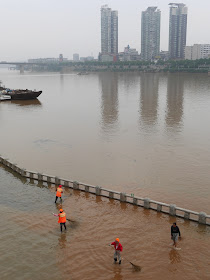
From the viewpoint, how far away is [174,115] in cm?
5925

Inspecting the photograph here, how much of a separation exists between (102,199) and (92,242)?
208 inches

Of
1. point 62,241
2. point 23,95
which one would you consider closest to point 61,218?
point 62,241

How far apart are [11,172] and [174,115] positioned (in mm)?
40031

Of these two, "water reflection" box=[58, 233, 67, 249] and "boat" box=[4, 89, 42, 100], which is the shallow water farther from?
"boat" box=[4, 89, 42, 100]

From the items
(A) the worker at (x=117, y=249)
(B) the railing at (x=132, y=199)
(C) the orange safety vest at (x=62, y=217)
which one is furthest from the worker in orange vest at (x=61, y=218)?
(B) the railing at (x=132, y=199)

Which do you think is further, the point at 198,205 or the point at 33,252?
the point at 198,205

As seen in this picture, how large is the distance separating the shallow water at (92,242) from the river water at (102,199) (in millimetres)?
48

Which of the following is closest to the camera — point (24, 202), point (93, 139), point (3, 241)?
point (3, 241)

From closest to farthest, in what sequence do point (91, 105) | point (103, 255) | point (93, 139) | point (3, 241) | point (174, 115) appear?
point (103, 255) → point (3, 241) → point (93, 139) → point (174, 115) → point (91, 105)

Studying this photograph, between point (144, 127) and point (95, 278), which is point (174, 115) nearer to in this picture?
point (144, 127)

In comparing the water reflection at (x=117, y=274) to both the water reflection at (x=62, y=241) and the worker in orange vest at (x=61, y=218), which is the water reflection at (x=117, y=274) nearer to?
the water reflection at (x=62, y=241)

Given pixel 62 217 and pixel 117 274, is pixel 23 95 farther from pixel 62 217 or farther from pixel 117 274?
pixel 117 274

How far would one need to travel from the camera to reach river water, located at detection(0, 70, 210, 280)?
14.4 m

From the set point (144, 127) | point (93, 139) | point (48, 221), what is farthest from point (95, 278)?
point (144, 127)
